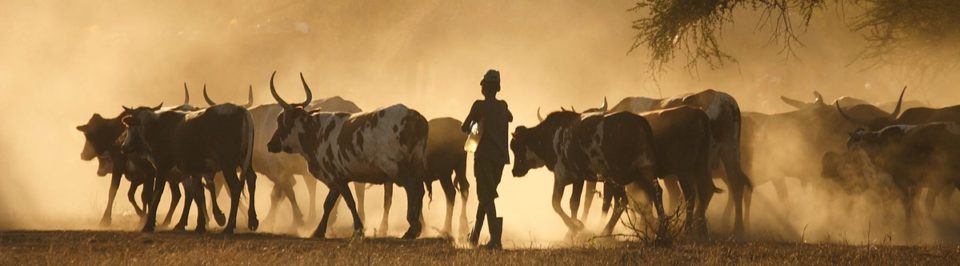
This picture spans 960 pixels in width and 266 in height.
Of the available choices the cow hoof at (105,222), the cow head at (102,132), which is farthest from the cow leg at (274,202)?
the cow hoof at (105,222)

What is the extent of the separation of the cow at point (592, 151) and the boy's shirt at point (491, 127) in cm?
170

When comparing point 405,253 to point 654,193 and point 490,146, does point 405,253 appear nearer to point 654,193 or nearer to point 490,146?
point 490,146

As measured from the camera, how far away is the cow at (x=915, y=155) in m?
18.2

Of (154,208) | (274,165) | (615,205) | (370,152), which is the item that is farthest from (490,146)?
(274,165)

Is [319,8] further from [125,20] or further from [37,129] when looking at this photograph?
[37,129]

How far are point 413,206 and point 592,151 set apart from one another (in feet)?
6.61

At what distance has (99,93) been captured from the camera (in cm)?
5744

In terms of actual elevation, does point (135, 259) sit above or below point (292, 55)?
below

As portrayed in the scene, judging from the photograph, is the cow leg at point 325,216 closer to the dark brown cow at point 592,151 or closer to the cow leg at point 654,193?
the dark brown cow at point 592,151

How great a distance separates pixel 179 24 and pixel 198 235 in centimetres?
8491

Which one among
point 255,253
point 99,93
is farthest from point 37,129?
point 255,253

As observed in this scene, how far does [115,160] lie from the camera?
21953mm

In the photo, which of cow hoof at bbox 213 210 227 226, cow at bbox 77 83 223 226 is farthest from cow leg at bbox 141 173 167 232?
cow at bbox 77 83 223 226

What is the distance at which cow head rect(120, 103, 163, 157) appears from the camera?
19375 millimetres
